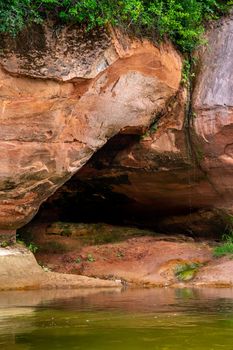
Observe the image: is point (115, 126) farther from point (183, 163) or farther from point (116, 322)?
point (116, 322)

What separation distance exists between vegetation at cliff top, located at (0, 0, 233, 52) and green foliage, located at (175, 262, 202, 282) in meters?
4.33

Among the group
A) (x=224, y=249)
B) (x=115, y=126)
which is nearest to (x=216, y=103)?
(x=115, y=126)

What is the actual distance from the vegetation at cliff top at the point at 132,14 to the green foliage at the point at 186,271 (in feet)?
14.2

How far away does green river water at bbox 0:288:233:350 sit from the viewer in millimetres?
4891

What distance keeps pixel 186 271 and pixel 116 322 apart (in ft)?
21.0

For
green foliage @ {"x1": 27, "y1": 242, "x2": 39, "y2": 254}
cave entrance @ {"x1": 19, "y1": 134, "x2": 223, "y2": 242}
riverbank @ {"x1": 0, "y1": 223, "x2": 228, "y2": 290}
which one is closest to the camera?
riverbank @ {"x1": 0, "y1": 223, "x2": 228, "y2": 290}

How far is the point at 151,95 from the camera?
476 inches

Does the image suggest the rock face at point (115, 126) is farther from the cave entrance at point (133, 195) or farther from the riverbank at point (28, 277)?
the riverbank at point (28, 277)

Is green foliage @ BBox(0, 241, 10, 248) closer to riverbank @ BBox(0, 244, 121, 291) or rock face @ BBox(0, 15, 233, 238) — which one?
riverbank @ BBox(0, 244, 121, 291)

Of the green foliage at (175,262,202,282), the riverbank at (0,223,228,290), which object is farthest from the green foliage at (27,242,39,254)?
the green foliage at (175,262,202,282)

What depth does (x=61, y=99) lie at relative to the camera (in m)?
10.7

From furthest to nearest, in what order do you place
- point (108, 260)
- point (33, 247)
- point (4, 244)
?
point (108, 260) < point (33, 247) < point (4, 244)

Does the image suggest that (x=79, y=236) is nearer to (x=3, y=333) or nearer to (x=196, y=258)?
(x=196, y=258)

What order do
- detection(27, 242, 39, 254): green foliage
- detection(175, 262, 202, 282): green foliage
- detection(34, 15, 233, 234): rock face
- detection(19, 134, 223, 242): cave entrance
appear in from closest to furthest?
detection(175, 262, 202, 282): green foliage → detection(27, 242, 39, 254): green foliage → detection(34, 15, 233, 234): rock face → detection(19, 134, 223, 242): cave entrance
